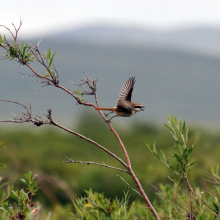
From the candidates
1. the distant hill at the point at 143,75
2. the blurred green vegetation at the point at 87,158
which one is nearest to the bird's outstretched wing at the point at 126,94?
the blurred green vegetation at the point at 87,158

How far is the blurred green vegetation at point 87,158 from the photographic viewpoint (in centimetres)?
1867

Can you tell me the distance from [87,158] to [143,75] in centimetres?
11855

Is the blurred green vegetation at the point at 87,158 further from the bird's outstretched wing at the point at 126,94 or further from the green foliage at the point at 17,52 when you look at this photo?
the green foliage at the point at 17,52

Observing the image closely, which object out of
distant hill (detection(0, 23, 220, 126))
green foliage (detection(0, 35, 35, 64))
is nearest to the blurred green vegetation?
green foliage (detection(0, 35, 35, 64))

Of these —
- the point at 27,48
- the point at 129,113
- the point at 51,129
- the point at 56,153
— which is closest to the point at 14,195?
the point at 27,48

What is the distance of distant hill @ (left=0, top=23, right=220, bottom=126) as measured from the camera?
387 feet

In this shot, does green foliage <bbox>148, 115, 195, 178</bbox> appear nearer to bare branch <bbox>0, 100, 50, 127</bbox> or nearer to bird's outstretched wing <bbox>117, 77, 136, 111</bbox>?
bare branch <bbox>0, 100, 50, 127</bbox>

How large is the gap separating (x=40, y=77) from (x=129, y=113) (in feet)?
7.01

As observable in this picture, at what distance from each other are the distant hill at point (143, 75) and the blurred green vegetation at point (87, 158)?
60.7 meters

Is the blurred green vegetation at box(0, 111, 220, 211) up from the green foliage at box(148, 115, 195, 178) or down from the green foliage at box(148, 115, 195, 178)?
down

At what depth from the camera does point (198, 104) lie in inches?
5384

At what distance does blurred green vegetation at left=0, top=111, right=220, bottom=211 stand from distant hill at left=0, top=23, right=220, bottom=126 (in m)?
60.7

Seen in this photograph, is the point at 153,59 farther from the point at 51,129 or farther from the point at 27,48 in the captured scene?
the point at 27,48

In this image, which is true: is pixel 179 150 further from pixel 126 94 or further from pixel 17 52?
pixel 126 94
